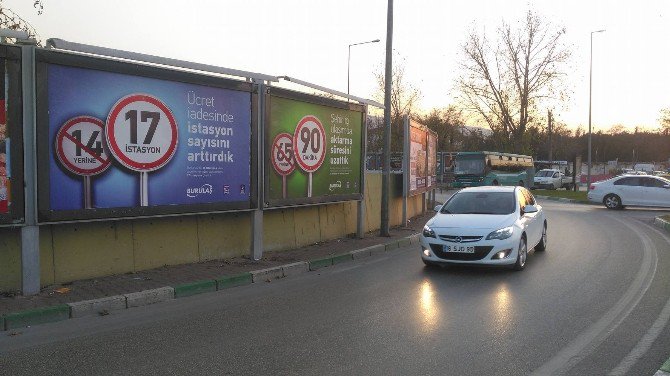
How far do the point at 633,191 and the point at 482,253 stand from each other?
18.4 meters

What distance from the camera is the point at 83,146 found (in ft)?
23.5

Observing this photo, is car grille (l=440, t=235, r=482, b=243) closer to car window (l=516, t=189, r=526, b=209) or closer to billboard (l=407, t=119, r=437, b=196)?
car window (l=516, t=189, r=526, b=209)

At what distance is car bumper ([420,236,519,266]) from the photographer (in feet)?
28.5

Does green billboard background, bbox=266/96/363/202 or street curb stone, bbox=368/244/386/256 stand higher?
green billboard background, bbox=266/96/363/202

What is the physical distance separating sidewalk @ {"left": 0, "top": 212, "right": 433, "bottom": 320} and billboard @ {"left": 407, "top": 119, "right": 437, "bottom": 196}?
4.67m

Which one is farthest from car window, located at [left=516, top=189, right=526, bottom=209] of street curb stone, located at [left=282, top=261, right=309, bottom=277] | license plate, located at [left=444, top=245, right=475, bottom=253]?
street curb stone, located at [left=282, top=261, right=309, bottom=277]

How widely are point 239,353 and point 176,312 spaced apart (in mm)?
1863

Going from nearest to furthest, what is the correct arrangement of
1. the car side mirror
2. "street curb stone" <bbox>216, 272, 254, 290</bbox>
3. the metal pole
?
"street curb stone" <bbox>216, 272, 254, 290</bbox>
the car side mirror
the metal pole

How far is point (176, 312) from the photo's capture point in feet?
21.5

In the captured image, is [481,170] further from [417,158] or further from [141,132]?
[141,132]

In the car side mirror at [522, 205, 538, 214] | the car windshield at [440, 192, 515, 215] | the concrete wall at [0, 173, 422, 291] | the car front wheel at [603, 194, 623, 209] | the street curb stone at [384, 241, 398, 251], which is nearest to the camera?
the concrete wall at [0, 173, 422, 291]

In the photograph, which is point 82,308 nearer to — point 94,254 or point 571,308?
point 94,254

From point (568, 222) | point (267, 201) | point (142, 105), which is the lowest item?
point (568, 222)

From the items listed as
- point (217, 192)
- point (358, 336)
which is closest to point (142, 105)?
point (217, 192)
